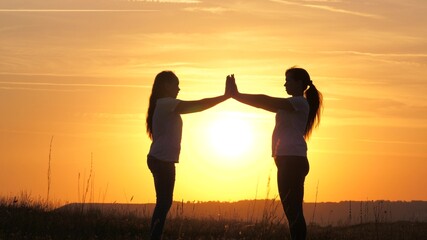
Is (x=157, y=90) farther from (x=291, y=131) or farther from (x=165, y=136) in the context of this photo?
(x=291, y=131)

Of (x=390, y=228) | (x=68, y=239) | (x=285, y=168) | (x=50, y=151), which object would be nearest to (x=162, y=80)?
(x=285, y=168)

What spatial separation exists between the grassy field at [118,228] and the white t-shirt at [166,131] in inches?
87.0

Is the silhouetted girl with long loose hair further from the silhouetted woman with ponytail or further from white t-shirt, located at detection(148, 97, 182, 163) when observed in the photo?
the silhouetted woman with ponytail

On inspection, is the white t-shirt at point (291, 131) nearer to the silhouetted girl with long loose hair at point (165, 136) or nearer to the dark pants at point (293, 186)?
the dark pants at point (293, 186)

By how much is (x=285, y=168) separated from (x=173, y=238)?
4112 mm

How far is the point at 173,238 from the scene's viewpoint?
1368 centimetres

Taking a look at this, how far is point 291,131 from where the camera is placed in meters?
10.2

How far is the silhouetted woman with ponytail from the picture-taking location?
1015cm

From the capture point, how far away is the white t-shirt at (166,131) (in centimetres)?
1053

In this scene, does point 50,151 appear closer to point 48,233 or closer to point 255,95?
point 48,233

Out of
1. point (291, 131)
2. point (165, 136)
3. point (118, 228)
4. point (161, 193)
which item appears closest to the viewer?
point (291, 131)

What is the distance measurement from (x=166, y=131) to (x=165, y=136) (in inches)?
2.8

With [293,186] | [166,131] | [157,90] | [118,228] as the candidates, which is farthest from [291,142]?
[118,228]

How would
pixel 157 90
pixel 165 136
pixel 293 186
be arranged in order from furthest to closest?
pixel 157 90 → pixel 165 136 → pixel 293 186
